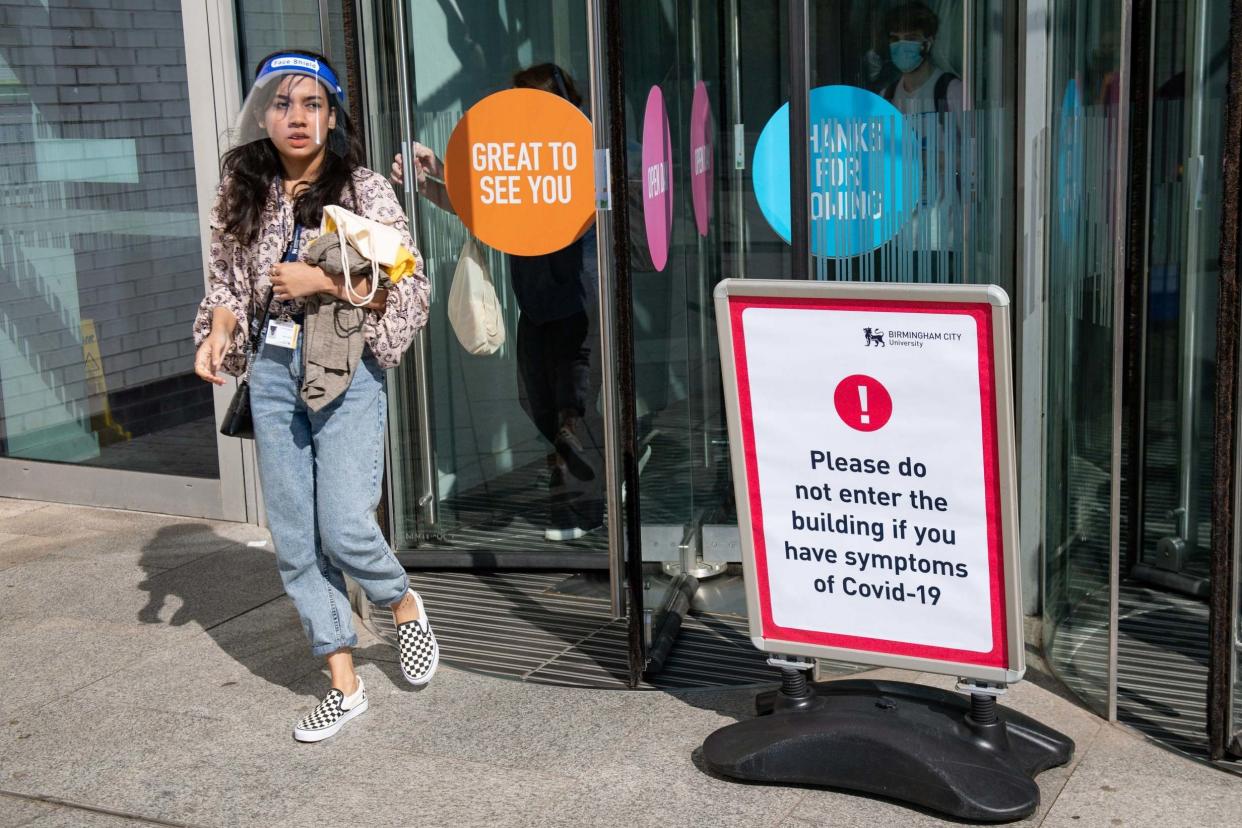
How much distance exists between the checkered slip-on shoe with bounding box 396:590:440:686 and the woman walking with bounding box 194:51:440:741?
22cm

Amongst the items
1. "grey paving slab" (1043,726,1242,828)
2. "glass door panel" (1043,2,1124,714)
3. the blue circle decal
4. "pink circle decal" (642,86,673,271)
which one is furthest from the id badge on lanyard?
"grey paving slab" (1043,726,1242,828)

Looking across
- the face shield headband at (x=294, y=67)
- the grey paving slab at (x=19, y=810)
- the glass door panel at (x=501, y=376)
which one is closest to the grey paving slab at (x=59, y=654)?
the grey paving slab at (x=19, y=810)

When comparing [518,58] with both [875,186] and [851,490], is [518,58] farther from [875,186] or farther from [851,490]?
[851,490]

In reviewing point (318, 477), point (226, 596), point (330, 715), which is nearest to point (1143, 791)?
point (330, 715)

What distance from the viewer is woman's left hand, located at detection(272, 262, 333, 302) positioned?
386 cm

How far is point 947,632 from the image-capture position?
11.5 feet

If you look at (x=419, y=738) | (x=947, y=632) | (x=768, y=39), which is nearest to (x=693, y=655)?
(x=419, y=738)

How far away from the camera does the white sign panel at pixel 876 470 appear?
3.36 meters

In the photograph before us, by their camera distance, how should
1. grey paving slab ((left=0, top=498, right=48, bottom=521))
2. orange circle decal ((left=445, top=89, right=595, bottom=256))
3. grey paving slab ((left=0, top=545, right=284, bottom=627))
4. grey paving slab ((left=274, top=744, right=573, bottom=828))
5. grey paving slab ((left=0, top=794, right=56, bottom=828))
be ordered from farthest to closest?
grey paving slab ((left=0, top=498, right=48, bottom=521))
grey paving slab ((left=0, top=545, right=284, bottom=627))
orange circle decal ((left=445, top=89, right=595, bottom=256))
grey paving slab ((left=0, top=794, right=56, bottom=828))
grey paving slab ((left=274, top=744, right=573, bottom=828))

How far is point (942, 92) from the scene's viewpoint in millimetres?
4125

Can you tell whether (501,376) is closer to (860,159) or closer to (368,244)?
(368,244)

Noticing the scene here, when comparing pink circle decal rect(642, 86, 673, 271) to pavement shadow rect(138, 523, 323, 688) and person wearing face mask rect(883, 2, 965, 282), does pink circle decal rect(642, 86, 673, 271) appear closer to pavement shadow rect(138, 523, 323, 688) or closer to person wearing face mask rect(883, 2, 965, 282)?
person wearing face mask rect(883, 2, 965, 282)

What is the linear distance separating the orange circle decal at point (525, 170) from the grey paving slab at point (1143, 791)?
2307 mm

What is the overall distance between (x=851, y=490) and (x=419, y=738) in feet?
4.46
